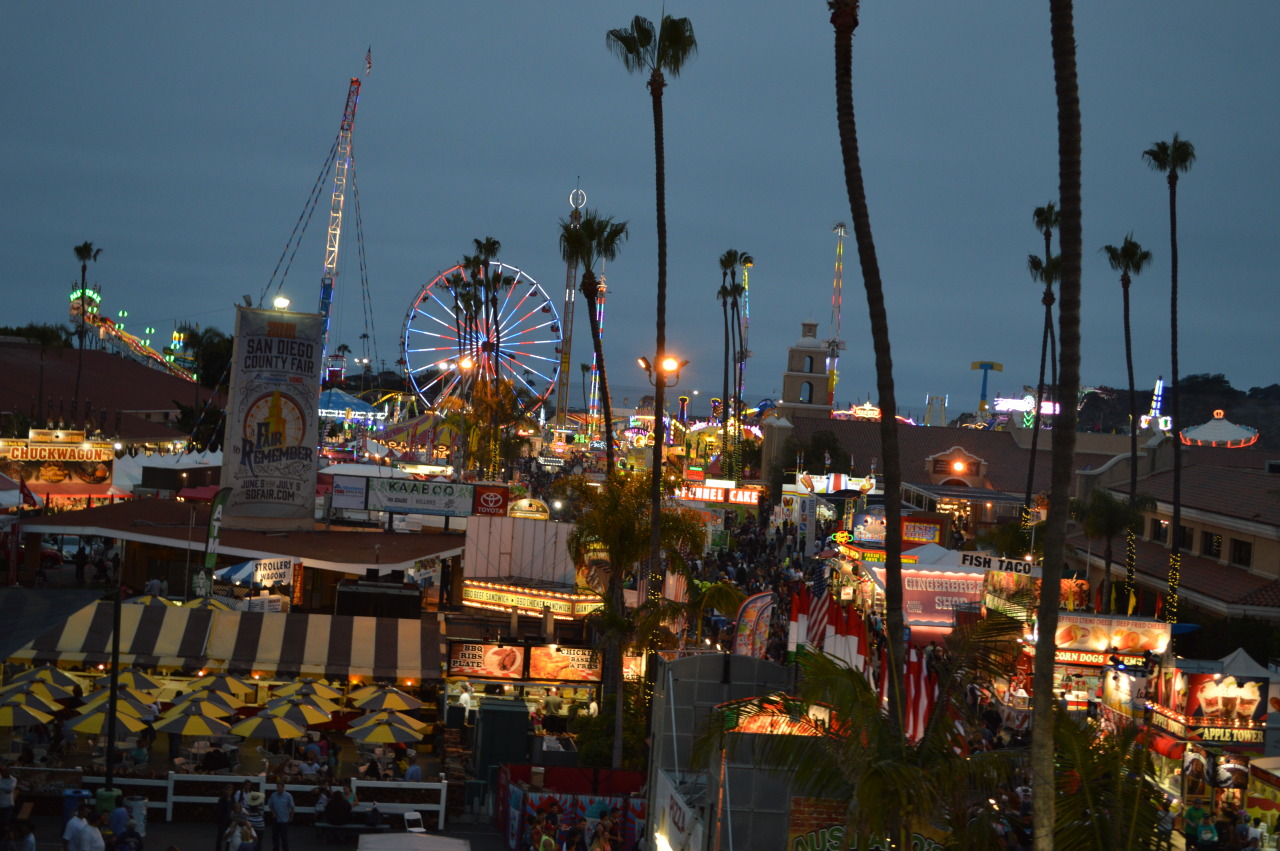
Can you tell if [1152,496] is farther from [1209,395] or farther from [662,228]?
[1209,395]

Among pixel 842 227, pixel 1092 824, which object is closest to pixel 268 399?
pixel 1092 824

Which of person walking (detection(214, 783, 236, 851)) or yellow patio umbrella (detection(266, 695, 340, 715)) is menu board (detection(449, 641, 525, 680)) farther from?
person walking (detection(214, 783, 236, 851))

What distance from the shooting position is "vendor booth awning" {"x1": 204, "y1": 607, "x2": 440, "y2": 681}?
22.6 m

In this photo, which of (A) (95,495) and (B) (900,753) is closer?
(B) (900,753)

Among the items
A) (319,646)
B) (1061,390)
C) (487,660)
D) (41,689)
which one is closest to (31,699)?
(41,689)

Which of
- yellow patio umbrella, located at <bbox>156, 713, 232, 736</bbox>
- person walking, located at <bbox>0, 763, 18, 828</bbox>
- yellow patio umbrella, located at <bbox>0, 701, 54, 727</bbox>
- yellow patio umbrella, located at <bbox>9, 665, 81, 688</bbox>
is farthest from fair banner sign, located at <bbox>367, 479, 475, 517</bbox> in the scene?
person walking, located at <bbox>0, 763, 18, 828</bbox>

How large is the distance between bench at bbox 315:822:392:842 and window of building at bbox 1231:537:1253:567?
24070 millimetres

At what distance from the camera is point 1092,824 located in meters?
8.97

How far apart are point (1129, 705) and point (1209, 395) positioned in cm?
18070

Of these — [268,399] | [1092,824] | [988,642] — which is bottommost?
[1092,824]

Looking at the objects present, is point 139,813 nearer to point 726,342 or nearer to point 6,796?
point 6,796

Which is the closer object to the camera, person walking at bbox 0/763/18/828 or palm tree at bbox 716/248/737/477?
person walking at bbox 0/763/18/828

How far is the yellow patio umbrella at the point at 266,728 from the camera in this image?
1908cm

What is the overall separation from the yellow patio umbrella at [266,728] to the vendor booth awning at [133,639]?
11.5ft
